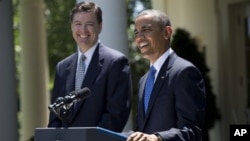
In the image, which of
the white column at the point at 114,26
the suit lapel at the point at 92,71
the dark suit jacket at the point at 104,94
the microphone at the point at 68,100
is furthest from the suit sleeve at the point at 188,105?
the white column at the point at 114,26

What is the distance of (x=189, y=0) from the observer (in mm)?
11797

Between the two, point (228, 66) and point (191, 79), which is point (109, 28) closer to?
point (191, 79)

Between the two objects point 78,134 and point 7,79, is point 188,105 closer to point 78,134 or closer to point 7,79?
point 78,134

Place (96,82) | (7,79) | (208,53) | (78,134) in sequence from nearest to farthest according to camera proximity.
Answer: (78,134), (96,82), (7,79), (208,53)

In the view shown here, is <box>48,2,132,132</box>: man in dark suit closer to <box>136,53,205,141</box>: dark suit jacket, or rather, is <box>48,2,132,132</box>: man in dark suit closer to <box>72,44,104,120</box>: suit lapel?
<box>72,44,104,120</box>: suit lapel

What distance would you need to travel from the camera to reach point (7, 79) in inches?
306

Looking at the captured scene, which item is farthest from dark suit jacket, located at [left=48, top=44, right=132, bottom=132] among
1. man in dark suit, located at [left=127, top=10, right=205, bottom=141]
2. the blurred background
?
the blurred background

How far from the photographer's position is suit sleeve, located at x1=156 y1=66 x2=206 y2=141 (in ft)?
11.7

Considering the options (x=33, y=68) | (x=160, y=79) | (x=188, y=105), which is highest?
(x=160, y=79)

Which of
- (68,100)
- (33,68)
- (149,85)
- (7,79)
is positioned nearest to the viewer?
(68,100)

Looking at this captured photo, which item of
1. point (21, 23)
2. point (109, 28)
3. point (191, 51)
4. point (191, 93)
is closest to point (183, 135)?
point (191, 93)

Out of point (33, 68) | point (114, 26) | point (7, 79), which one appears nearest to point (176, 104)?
point (114, 26)

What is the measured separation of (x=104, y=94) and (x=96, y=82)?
96mm

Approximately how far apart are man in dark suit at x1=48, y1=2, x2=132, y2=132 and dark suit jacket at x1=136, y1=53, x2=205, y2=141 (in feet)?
1.38
